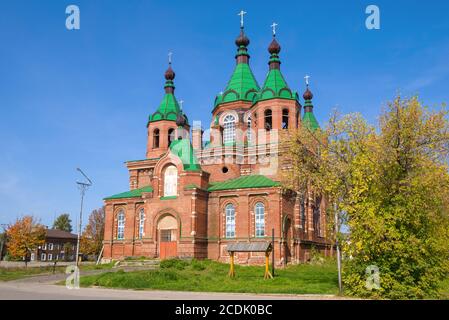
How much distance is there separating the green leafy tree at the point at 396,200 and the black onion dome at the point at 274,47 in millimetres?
21268

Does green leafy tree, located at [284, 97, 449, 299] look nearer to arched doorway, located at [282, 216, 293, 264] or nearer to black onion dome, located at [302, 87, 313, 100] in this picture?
arched doorway, located at [282, 216, 293, 264]

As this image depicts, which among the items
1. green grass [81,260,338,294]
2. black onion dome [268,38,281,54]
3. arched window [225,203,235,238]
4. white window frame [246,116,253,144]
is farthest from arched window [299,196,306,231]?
black onion dome [268,38,281,54]

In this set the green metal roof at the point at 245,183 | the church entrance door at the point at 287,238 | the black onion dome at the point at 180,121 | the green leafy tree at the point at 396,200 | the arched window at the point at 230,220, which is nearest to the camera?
the green leafy tree at the point at 396,200

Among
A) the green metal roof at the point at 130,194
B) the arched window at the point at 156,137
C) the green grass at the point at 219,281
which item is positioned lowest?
the green grass at the point at 219,281

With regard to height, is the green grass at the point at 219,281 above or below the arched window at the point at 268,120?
below

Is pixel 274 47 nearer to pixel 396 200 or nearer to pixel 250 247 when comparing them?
pixel 250 247

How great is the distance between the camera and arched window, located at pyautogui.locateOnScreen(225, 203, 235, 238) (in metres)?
32.4

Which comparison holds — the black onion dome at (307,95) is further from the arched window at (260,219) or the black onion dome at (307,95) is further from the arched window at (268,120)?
the arched window at (260,219)

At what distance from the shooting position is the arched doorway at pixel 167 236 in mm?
31984

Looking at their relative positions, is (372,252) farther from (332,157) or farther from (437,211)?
(332,157)

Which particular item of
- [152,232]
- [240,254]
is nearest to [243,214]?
[240,254]

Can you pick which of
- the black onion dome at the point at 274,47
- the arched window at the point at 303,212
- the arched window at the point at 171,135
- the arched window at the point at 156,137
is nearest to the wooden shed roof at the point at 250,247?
the arched window at the point at 303,212

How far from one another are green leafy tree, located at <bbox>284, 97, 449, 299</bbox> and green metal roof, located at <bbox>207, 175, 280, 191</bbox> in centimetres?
1198

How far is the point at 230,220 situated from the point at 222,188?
99.0 inches
